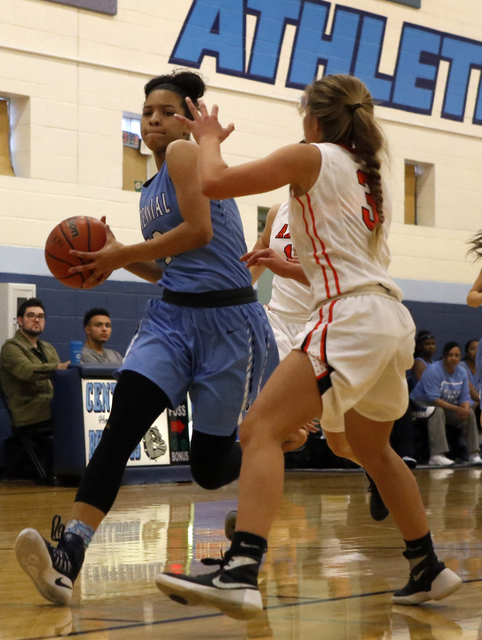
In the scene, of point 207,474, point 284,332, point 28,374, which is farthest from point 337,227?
point 28,374

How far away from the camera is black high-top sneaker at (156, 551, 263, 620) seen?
2527 mm

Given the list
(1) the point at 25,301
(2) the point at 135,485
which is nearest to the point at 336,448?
(2) the point at 135,485

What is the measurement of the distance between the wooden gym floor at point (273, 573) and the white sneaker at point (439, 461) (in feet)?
11.2

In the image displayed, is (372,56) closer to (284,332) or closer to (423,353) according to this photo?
(423,353)

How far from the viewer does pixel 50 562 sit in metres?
2.97

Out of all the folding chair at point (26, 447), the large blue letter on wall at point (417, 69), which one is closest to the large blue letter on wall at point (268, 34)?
the large blue letter on wall at point (417, 69)

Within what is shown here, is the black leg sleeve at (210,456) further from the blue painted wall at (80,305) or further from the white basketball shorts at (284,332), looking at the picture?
the blue painted wall at (80,305)

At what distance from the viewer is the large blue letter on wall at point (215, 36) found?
10.9 metres

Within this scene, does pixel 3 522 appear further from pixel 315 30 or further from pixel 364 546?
pixel 315 30

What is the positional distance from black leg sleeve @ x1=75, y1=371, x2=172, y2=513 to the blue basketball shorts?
100mm

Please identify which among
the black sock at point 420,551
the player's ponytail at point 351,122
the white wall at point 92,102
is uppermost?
the white wall at point 92,102

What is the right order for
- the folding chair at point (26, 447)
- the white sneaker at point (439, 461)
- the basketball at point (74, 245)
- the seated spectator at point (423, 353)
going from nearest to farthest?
the basketball at point (74, 245) → the folding chair at point (26, 447) → the white sneaker at point (439, 461) → the seated spectator at point (423, 353)

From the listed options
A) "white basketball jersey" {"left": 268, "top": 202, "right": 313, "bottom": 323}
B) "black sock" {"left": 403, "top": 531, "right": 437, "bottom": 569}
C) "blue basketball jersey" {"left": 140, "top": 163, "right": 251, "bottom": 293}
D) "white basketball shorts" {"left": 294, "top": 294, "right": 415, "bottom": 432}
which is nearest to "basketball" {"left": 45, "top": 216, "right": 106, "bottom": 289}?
"blue basketball jersey" {"left": 140, "top": 163, "right": 251, "bottom": 293}

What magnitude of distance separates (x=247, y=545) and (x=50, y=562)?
696 mm
